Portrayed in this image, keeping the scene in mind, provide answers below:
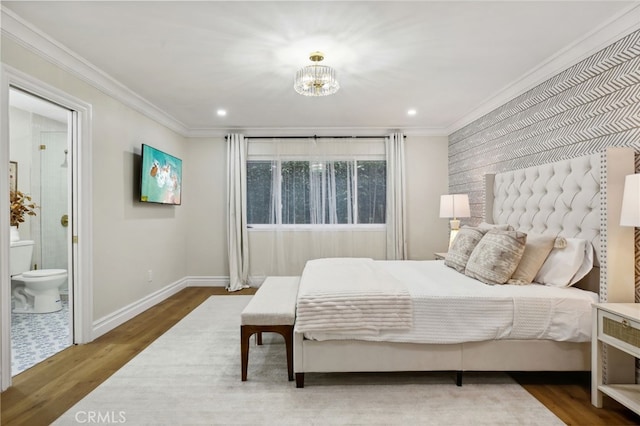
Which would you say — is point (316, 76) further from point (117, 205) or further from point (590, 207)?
point (117, 205)

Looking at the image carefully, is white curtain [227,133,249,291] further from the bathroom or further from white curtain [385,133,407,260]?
white curtain [385,133,407,260]

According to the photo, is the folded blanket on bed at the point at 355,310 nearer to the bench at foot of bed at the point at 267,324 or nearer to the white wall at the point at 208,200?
the bench at foot of bed at the point at 267,324

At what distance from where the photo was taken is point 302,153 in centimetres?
519

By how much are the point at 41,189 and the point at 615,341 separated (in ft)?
19.4

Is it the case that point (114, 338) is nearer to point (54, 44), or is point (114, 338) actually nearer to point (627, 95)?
point (54, 44)

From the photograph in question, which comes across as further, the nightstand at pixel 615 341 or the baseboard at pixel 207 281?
the baseboard at pixel 207 281

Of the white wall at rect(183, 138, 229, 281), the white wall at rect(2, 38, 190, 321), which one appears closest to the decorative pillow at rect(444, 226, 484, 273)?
the white wall at rect(2, 38, 190, 321)

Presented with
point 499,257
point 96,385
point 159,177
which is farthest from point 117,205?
point 499,257

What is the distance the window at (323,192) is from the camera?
516cm

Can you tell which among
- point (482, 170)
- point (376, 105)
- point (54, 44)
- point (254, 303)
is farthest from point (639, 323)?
point (54, 44)

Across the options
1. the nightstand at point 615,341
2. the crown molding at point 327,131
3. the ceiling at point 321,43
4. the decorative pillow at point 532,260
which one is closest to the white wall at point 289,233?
the crown molding at point 327,131

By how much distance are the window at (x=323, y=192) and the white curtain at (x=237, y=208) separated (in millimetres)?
223

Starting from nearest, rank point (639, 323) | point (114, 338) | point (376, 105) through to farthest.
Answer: point (639, 323) → point (114, 338) → point (376, 105)

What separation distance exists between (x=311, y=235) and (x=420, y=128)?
2372mm
